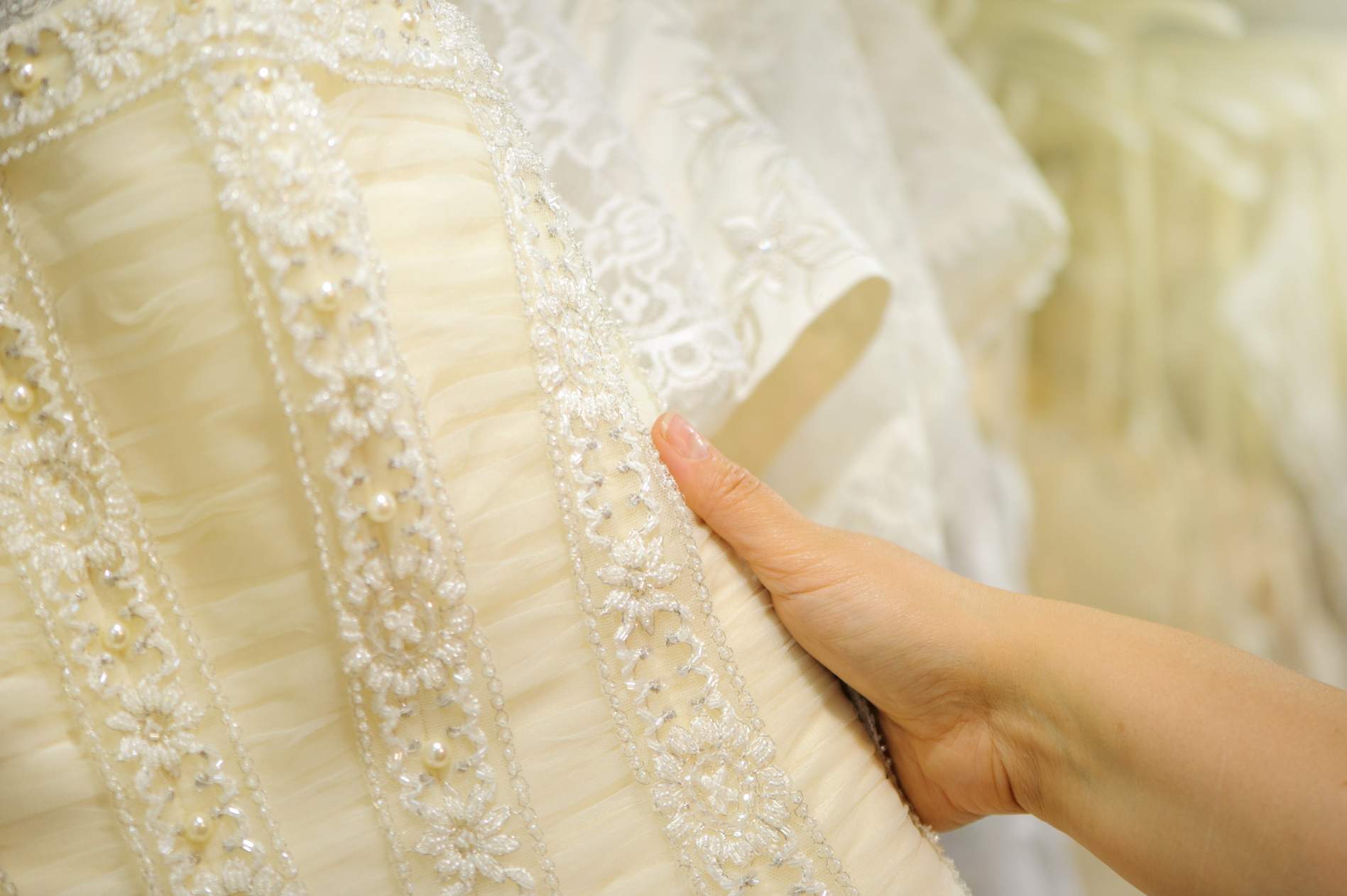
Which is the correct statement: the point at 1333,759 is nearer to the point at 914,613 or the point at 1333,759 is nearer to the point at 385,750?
the point at 914,613

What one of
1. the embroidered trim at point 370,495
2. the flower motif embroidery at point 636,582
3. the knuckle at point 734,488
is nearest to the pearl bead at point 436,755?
the embroidered trim at point 370,495

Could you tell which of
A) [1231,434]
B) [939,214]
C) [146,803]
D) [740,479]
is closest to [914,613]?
[740,479]

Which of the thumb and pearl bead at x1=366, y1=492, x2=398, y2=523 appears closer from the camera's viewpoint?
pearl bead at x1=366, y1=492, x2=398, y2=523

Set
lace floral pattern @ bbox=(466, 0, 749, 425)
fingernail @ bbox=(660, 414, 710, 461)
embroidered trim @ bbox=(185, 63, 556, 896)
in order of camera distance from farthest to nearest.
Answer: lace floral pattern @ bbox=(466, 0, 749, 425) < fingernail @ bbox=(660, 414, 710, 461) < embroidered trim @ bbox=(185, 63, 556, 896)

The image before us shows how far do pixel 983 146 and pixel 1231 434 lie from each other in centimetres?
71

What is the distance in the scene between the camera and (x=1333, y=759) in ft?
1.56

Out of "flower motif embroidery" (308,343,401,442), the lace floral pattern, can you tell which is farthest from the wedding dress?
the lace floral pattern

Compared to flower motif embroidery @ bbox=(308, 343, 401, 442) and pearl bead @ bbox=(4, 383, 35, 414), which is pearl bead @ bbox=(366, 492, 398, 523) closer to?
flower motif embroidery @ bbox=(308, 343, 401, 442)

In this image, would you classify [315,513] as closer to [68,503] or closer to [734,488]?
[68,503]

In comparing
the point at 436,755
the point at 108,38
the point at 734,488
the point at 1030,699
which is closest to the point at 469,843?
the point at 436,755

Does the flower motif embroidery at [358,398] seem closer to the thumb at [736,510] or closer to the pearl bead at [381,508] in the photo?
the pearl bead at [381,508]

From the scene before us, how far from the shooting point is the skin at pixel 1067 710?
489mm

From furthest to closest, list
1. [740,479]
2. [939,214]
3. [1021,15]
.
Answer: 1. [1021,15]
2. [939,214]
3. [740,479]

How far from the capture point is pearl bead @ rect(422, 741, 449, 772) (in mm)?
486
